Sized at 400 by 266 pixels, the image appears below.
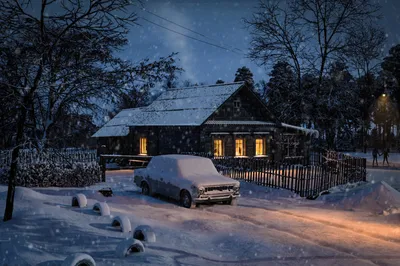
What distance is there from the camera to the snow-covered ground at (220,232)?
7680mm

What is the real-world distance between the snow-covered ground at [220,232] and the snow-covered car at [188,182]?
1.43 ft

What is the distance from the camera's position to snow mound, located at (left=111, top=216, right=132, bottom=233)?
9.15m

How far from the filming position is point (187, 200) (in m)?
14.3

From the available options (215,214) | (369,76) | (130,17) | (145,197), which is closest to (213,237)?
(215,214)

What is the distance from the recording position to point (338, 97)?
29.3m

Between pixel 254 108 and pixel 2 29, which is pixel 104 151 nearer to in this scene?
pixel 254 108

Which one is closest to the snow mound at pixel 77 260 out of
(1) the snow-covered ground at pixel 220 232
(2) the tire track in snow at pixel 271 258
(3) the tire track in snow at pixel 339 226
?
(1) the snow-covered ground at pixel 220 232

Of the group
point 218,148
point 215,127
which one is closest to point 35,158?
point 215,127

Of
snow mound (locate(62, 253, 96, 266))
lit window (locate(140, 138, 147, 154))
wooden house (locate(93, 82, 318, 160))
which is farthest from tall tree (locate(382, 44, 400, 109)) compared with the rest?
snow mound (locate(62, 253, 96, 266))

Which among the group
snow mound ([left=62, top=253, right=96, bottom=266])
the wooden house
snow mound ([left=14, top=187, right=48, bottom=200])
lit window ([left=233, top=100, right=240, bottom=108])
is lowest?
snow mound ([left=62, top=253, right=96, bottom=266])

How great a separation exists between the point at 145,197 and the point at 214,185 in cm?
341

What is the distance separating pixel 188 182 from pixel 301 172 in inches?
228

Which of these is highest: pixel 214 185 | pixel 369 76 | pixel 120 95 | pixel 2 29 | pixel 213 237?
pixel 369 76

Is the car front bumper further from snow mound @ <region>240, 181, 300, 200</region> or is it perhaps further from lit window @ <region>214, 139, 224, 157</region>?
lit window @ <region>214, 139, 224, 157</region>
